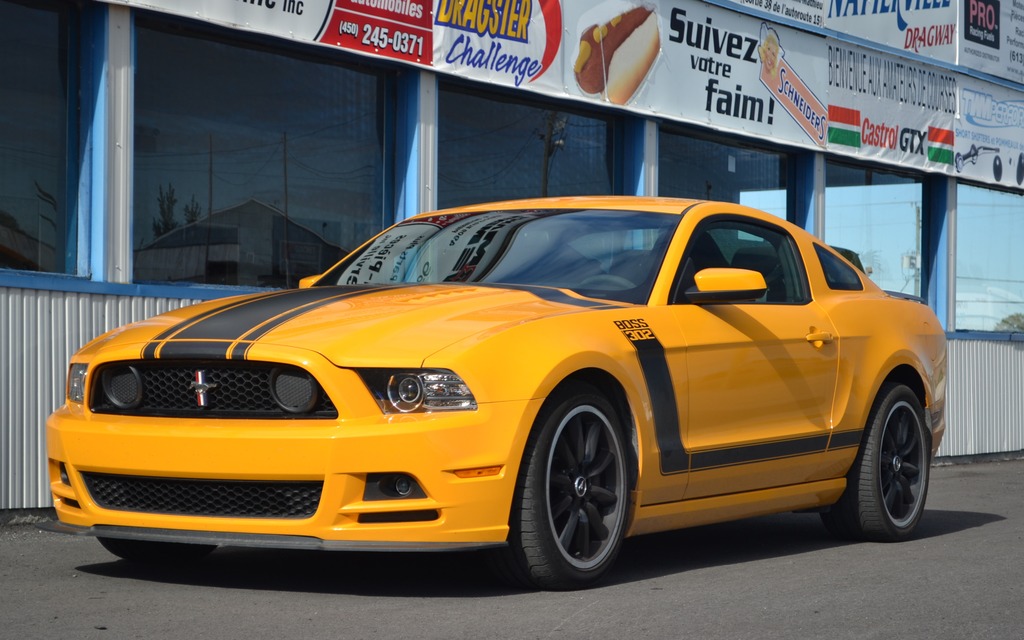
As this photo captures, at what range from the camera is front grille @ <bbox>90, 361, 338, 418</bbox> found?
17.4ft

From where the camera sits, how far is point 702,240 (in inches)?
271

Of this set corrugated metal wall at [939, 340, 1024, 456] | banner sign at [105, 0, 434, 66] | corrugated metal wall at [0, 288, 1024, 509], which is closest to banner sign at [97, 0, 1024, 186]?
banner sign at [105, 0, 434, 66]

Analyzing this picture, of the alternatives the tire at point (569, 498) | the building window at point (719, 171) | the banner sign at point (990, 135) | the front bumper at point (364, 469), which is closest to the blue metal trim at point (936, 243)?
the banner sign at point (990, 135)

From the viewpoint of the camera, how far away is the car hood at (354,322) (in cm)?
532

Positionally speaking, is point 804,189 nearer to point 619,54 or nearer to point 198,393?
point 619,54

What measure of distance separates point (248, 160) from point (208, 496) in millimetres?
5063

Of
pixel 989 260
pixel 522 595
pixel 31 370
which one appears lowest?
pixel 522 595

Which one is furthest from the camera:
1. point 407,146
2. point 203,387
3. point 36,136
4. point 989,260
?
point 989,260

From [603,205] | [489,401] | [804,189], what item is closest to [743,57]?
[804,189]

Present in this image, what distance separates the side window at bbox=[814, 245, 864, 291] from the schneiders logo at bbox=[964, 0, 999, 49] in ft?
34.4

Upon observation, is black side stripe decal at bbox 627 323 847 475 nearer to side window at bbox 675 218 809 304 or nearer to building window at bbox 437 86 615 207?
side window at bbox 675 218 809 304

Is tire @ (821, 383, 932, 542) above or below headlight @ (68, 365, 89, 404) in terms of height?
below

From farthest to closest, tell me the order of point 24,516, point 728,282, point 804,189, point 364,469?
point 804,189, point 24,516, point 728,282, point 364,469

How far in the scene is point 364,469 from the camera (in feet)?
17.0
